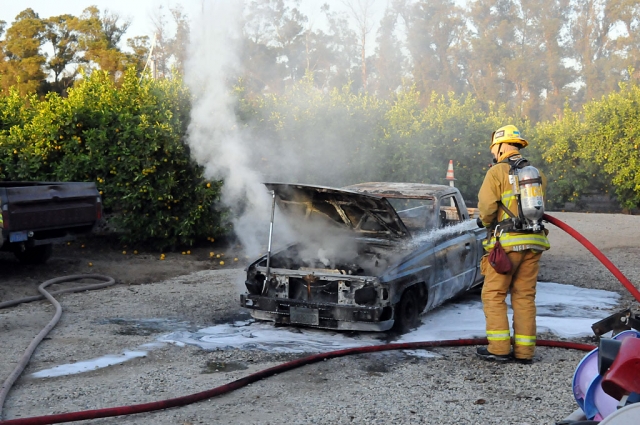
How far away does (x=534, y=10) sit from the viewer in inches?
1569

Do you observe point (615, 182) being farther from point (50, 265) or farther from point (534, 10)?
point (534, 10)

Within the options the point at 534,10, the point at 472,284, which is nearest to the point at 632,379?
the point at 472,284

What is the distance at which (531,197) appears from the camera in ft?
19.8

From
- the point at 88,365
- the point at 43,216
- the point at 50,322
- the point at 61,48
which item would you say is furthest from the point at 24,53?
the point at 88,365

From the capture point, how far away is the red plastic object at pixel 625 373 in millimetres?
2695

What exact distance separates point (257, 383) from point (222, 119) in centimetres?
578

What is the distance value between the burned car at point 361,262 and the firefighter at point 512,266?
39.0 inches

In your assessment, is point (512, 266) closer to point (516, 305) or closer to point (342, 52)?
point (516, 305)

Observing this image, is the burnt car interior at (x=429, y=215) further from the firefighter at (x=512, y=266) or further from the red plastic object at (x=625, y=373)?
the red plastic object at (x=625, y=373)

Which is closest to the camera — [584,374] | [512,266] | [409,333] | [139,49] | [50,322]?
[584,374]

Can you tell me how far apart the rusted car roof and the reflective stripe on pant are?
200 centimetres

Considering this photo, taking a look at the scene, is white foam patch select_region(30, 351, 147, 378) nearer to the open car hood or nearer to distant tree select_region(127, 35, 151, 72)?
the open car hood

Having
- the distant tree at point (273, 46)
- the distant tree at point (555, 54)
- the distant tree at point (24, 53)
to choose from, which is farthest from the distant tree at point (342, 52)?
the distant tree at point (555, 54)

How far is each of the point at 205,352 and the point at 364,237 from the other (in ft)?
7.29
